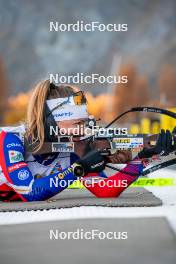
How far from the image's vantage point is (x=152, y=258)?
244 centimetres

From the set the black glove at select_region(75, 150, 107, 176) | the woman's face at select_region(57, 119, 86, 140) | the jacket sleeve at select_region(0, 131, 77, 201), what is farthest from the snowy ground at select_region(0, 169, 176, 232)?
the woman's face at select_region(57, 119, 86, 140)

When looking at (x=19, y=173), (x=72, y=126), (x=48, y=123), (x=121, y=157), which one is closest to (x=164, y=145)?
(x=121, y=157)

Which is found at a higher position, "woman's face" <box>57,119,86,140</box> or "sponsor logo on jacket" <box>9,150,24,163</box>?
"woman's face" <box>57,119,86,140</box>

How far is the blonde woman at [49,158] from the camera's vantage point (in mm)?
3746

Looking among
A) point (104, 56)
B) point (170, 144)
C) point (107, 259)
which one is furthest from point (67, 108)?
point (104, 56)

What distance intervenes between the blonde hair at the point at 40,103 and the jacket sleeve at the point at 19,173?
0.10 metres

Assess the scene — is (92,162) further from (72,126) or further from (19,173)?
(19,173)

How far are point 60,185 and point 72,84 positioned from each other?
590mm

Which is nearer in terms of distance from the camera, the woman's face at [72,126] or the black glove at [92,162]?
the black glove at [92,162]

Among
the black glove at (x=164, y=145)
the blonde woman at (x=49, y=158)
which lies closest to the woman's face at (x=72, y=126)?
the blonde woman at (x=49, y=158)

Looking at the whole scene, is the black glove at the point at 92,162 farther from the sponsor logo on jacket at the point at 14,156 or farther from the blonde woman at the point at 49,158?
the sponsor logo on jacket at the point at 14,156

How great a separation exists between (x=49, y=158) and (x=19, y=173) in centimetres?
21

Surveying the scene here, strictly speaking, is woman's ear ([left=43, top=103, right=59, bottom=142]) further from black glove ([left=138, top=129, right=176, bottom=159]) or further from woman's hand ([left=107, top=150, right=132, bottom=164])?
black glove ([left=138, top=129, right=176, bottom=159])

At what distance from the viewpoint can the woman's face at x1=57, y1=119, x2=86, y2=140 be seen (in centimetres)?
378
